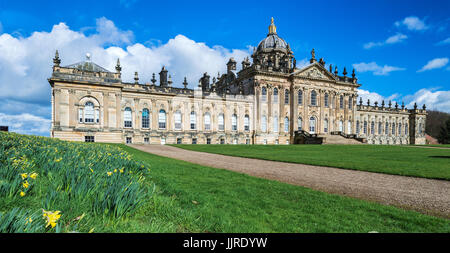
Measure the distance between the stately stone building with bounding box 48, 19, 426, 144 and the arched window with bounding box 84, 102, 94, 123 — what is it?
0.13 meters

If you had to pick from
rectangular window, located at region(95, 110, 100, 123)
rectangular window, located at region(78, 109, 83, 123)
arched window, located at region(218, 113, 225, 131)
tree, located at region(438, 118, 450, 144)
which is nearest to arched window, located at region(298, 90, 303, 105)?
arched window, located at region(218, 113, 225, 131)

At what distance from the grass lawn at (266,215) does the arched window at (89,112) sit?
98.0 ft

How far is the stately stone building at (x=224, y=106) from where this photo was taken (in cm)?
3095

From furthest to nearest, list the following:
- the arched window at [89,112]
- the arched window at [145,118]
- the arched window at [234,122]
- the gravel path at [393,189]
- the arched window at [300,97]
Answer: the arched window at [300,97] → the arched window at [234,122] → the arched window at [145,118] → the arched window at [89,112] → the gravel path at [393,189]

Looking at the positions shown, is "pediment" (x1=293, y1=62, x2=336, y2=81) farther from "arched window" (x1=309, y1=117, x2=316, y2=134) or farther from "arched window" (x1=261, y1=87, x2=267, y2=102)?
"arched window" (x1=309, y1=117, x2=316, y2=134)

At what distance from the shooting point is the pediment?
44.9 m

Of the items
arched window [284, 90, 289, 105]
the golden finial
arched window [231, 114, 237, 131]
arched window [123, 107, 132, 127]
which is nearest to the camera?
arched window [123, 107, 132, 127]

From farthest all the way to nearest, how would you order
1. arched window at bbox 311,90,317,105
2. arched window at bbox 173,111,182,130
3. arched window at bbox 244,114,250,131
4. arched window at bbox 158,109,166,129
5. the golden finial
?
the golden finial < arched window at bbox 311,90,317,105 < arched window at bbox 244,114,250,131 < arched window at bbox 173,111,182,130 < arched window at bbox 158,109,166,129

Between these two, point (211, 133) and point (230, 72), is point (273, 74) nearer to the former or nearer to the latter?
point (230, 72)

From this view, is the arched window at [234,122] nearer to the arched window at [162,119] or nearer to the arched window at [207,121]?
the arched window at [207,121]

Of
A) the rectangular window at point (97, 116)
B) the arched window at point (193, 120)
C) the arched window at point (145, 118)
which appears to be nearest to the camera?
the rectangular window at point (97, 116)

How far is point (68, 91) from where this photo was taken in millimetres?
30297

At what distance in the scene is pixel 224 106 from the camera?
134 feet

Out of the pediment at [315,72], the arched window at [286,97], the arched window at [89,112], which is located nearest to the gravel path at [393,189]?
the arched window at [89,112]
